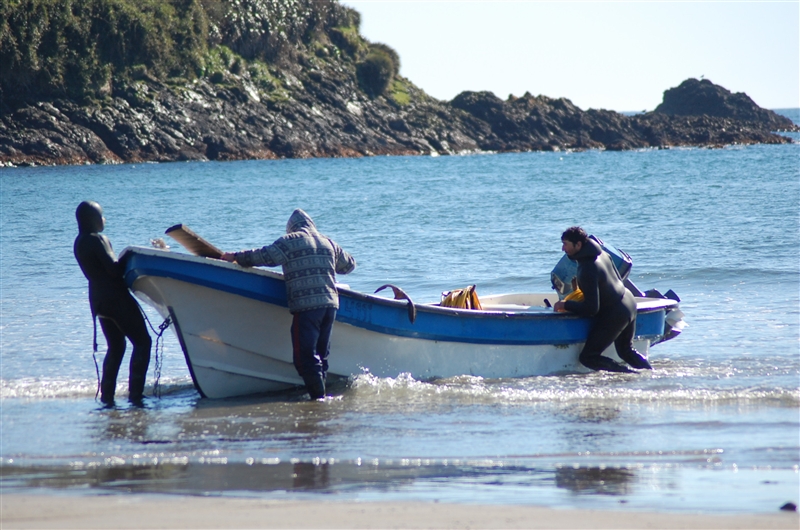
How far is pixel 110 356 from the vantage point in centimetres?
782

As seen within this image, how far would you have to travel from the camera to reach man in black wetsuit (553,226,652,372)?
8461 millimetres

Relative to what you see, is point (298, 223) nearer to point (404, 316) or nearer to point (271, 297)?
point (271, 297)

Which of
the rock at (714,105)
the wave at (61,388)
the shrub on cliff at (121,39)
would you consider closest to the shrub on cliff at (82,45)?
the shrub on cliff at (121,39)

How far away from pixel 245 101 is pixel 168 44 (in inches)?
309

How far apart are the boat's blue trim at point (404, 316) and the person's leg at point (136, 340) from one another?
0.82 ft

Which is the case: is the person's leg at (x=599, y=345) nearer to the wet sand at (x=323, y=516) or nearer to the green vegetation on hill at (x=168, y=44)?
the wet sand at (x=323, y=516)

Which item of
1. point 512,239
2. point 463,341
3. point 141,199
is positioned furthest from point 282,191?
point 463,341

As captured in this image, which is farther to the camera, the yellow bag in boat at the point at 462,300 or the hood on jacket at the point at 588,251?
the yellow bag in boat at the point at 462,300

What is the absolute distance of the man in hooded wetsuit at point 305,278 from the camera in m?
7.45

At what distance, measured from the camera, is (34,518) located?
493 centimetres

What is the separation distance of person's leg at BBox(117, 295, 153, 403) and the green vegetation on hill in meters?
60.1

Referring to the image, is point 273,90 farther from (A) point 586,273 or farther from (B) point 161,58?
(A) point 586,273

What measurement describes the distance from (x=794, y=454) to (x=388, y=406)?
3.25m

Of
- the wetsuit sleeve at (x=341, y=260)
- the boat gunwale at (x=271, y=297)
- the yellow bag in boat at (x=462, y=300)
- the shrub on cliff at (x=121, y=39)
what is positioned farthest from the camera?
the shrub on cliff at (x=121, y=39)
